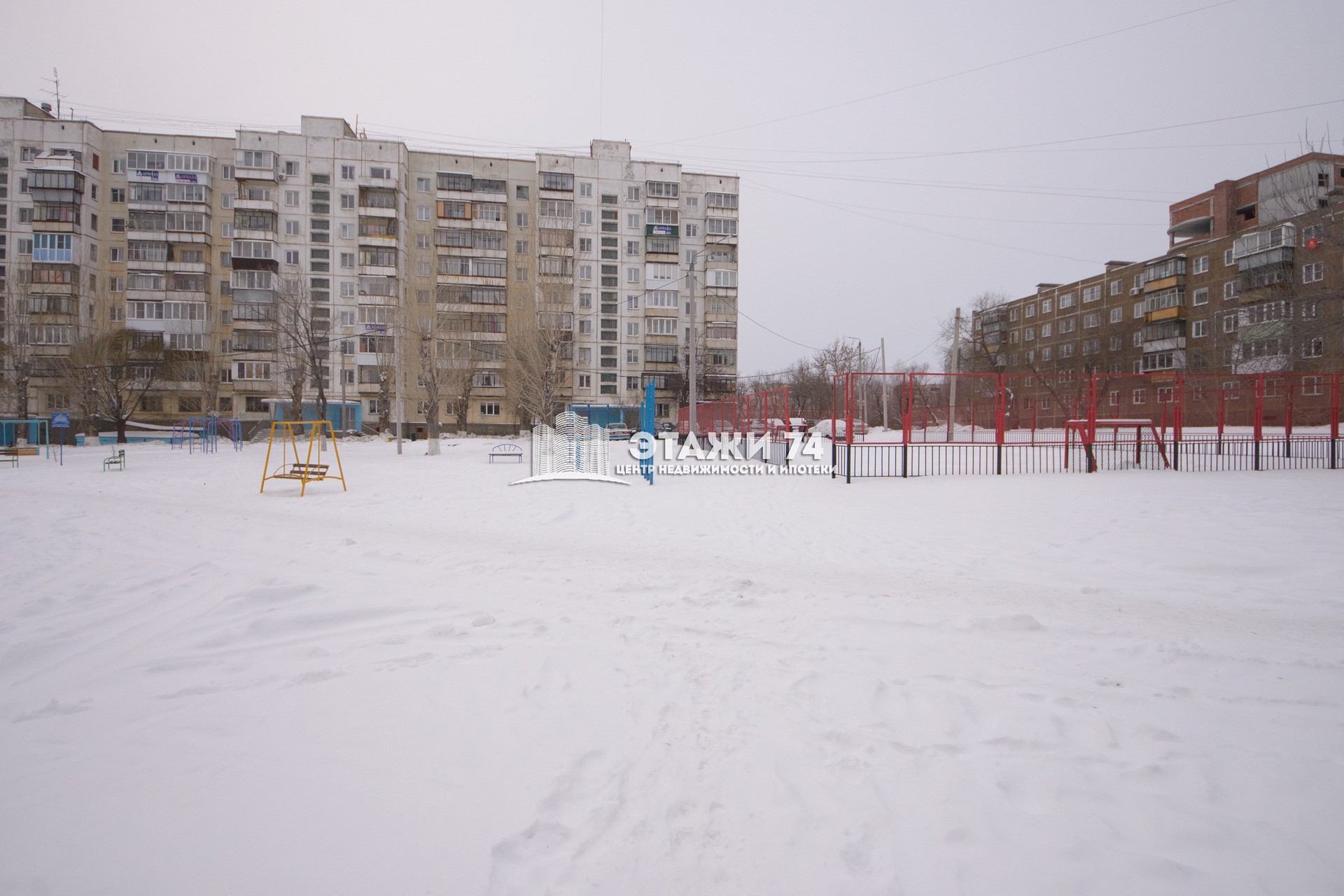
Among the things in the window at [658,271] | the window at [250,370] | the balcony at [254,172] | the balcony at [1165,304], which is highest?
the balcony at [254,172]

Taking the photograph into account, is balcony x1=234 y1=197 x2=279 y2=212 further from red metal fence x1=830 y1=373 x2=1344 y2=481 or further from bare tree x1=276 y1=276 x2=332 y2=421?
red metal fence x1=830 y1=373 x2=1344 y2=481

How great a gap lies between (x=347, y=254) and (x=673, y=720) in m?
60.9

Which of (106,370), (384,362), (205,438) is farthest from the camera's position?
(384,362)

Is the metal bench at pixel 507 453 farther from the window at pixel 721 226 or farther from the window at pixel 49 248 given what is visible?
the window at pixel 49 248

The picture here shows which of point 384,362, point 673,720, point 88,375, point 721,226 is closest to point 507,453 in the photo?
point 673,720

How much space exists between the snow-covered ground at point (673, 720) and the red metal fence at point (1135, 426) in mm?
8021

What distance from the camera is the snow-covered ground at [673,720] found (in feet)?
7.69

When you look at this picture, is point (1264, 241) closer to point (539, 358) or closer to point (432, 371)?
point (539, 358)

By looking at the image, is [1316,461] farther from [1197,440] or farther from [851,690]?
[851,690]

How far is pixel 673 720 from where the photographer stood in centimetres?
338

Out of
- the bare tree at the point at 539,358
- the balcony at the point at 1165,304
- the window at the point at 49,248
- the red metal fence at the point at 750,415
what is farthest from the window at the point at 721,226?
the window at the point at 49,248

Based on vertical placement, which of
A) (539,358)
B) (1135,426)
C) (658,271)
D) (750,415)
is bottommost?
(1135,426)

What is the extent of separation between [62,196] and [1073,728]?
2930 inches

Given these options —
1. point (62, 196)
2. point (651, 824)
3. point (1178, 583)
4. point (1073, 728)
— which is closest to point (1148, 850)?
point (1073, 728)
